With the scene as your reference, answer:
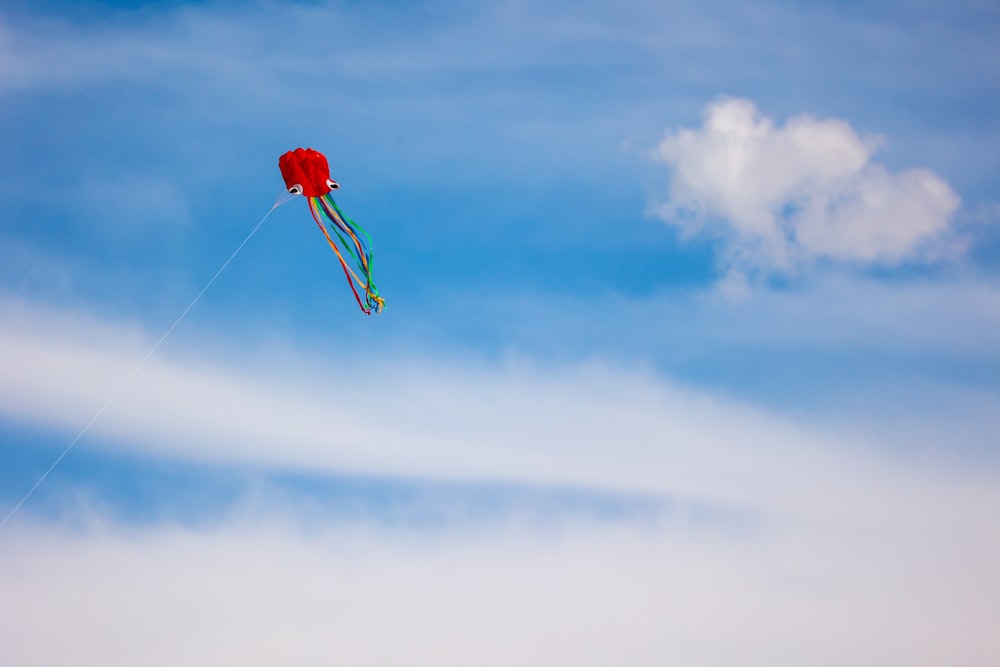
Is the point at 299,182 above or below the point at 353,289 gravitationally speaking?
above

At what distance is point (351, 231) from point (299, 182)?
10.4 ft

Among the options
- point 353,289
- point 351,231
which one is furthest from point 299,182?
point 353,289

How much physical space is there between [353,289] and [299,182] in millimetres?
5717

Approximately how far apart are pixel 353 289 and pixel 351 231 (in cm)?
291

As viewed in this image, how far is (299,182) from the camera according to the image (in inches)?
1160

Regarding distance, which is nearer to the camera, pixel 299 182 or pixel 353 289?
pixel 353 289

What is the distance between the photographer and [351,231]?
94.3ft

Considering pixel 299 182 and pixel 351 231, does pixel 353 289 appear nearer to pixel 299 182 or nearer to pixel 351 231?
pixel 351 231

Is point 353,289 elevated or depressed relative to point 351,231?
depressed
